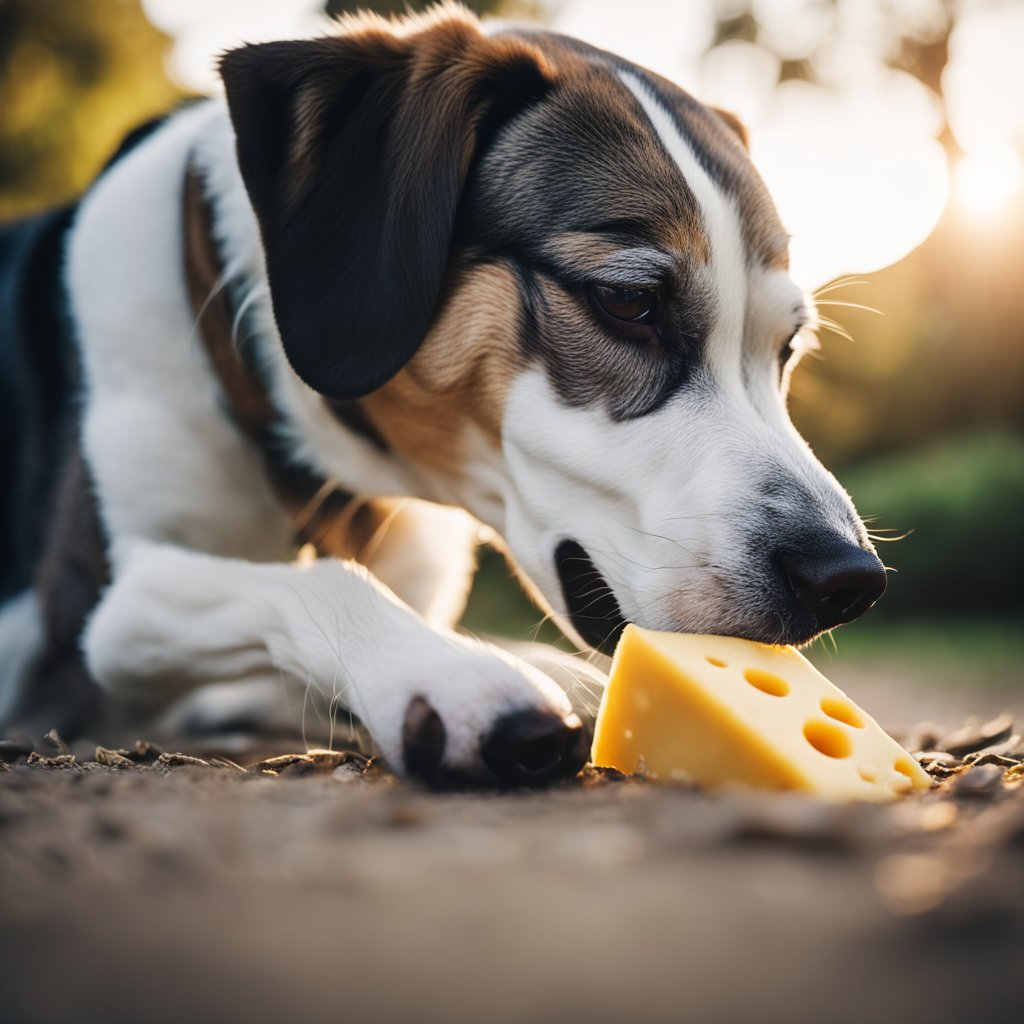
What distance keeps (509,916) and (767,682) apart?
102 cm

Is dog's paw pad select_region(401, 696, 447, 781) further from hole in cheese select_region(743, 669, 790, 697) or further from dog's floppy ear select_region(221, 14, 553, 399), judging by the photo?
dog's floppy ear select_region(221, 14, 553, 399)

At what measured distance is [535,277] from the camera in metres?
2.34

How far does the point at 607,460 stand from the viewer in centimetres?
222

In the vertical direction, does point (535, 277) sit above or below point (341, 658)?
above

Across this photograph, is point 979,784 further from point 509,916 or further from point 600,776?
point 509,916

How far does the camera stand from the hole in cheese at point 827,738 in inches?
68.5

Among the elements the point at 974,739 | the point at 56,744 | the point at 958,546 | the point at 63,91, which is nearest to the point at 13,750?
the point at 56,744

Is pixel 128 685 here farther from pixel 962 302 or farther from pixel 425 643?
pixel 962 302

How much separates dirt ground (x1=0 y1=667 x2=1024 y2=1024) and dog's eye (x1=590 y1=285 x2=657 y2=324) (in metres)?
1.25

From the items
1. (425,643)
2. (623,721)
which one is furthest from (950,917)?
(425,643)

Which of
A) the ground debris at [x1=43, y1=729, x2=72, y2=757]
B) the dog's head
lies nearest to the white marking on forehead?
the dog's head

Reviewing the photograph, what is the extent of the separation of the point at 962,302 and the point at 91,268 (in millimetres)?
12941

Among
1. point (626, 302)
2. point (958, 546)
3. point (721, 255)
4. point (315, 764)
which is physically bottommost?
point (958, 546)

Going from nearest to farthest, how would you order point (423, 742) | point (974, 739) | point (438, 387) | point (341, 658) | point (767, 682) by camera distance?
point (423, 742), point (767, 682), point (341, 658), point (438, 387), point (974, 739)
